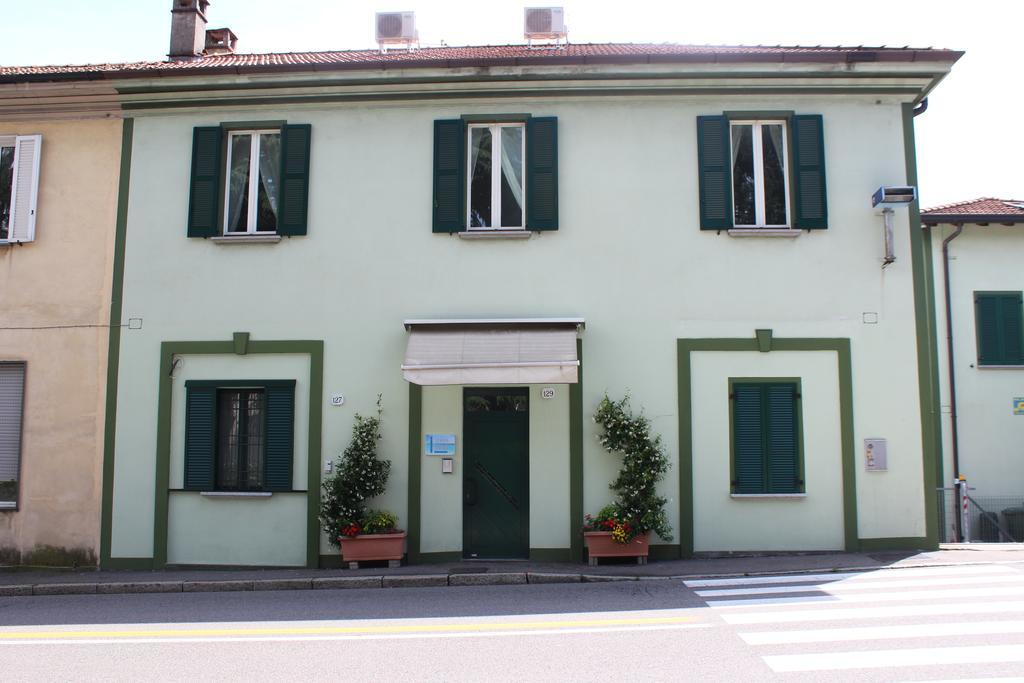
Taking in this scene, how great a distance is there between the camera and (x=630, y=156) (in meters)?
12.3

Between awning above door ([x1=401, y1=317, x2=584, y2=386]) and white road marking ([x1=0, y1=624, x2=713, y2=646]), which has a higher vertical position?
awning above door ([x1=401, y1=317, x2=584, y2=386])

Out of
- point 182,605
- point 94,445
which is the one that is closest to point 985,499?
point 182,605

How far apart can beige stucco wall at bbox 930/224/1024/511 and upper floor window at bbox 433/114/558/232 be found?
A: 409 inches

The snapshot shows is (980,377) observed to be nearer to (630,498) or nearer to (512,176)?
(630,498)

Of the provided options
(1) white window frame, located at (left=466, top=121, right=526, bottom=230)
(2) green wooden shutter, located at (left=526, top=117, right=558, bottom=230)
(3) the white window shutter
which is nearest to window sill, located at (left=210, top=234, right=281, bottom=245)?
(1) white window frame, located at (left=466, top=121, right=526, bottom=230)

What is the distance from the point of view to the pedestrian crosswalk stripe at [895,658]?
6398 millimetres

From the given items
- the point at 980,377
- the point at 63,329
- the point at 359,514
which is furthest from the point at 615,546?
the point at 980,377

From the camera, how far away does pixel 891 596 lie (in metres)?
8.76

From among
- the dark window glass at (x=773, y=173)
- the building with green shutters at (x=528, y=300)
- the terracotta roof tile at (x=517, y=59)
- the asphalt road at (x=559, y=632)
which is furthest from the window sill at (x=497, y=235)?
the asphalt road at (x=559, y=632)

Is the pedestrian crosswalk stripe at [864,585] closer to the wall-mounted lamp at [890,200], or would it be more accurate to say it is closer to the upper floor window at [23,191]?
the wall-mounted lamp at [890,200]

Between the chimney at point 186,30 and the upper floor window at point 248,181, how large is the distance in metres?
2.84

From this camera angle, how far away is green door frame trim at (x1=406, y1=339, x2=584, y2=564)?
1177 cm

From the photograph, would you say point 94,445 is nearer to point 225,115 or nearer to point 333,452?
point 333,452

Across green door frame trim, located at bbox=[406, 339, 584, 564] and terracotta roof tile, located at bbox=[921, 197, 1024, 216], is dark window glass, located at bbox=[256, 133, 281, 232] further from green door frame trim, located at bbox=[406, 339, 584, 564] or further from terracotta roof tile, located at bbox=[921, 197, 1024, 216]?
terracotta roof tile, located at bbox=[921, 197, 1024, 216]
